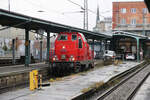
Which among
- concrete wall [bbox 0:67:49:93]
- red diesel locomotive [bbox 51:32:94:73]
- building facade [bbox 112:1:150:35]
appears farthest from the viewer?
building facade [bbox 112:1:150:35]

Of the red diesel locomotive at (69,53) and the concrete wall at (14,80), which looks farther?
the red diesel locomotive at (69,53)

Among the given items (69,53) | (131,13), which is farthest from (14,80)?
(131,13)

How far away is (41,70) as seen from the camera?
17.4 m

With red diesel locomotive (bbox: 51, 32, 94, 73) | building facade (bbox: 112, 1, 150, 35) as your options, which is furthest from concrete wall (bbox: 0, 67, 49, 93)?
building facade (bbox: 112, 1, 150, 35)

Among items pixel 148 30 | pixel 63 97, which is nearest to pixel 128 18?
pixel 148 30

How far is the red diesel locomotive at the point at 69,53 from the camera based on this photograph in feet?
55.3

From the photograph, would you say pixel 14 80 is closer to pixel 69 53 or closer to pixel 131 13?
pixel 69 53

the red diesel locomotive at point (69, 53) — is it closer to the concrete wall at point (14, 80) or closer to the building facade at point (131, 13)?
the concrete wall at point (14, 80)

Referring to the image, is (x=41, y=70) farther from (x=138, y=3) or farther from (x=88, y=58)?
(x=138, y=3)

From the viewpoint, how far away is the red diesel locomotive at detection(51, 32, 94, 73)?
663 inches

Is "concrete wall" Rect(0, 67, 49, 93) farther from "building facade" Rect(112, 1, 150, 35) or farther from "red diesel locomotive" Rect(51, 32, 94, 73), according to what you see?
"building facade" Rect(112, 1, 150, 35)

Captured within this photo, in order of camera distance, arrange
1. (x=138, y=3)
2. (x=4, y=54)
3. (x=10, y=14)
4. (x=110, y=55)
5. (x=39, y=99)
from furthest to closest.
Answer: (x=138, y=3), (x=110, y=55), (x=4, y=54), (x=10, y=14), (x=39, y=99)

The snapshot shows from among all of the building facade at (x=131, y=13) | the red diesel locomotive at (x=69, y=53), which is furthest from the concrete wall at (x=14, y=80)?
the building facade at (x=131, y=13)

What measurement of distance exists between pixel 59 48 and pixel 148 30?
158ft
